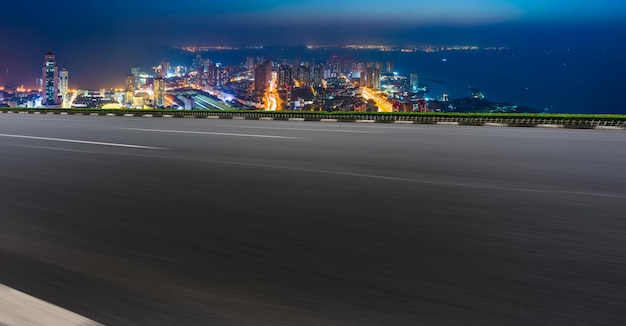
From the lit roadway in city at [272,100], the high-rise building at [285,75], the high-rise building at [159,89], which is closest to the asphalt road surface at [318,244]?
the lit roadway in city at [272,100]

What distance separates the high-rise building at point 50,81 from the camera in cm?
8864

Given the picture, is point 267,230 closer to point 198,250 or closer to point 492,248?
point 198,250

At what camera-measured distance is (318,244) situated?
4.88 meters

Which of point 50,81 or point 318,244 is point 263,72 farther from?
point 318,244

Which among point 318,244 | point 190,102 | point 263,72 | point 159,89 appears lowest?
point 190,102

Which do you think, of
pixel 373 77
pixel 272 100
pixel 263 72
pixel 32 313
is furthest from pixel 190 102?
pixel 32 313

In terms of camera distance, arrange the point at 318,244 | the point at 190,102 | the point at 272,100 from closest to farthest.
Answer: the point at 318,244
the point at 272,100
the point at 190,102

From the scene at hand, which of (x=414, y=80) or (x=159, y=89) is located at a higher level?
(x=414, y=80)

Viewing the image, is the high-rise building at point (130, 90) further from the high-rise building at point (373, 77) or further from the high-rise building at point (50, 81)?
the high-rise building at point (373, 77)

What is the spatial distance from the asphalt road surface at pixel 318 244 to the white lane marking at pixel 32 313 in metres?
0.14

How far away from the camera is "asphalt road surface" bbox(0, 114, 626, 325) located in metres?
3.36

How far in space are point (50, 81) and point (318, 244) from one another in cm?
9951

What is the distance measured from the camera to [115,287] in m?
3.73

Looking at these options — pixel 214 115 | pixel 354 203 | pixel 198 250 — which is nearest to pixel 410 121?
pixel 214 115
